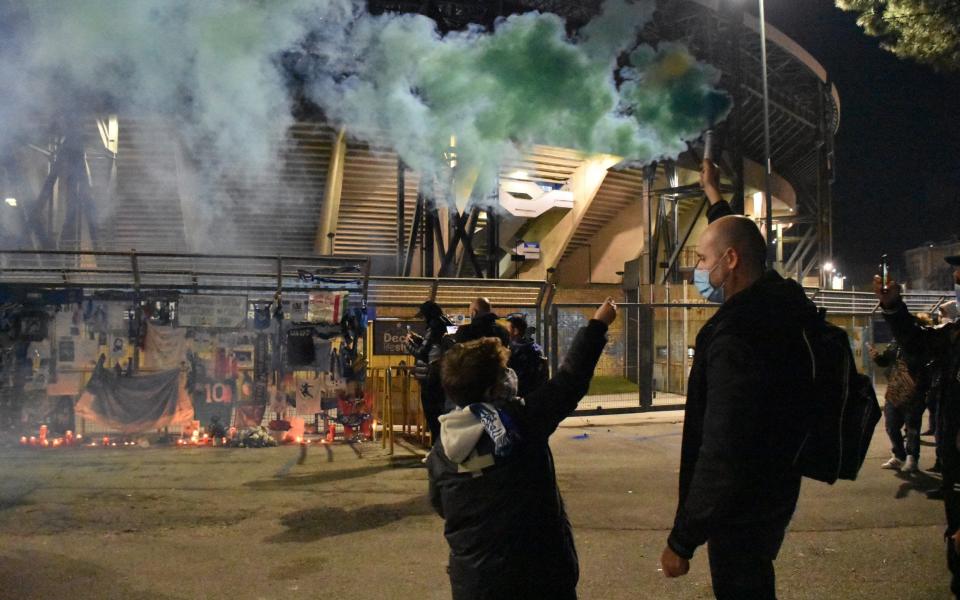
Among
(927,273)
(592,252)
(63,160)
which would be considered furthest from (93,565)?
(927,273)

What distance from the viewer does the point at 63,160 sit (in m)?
13.4

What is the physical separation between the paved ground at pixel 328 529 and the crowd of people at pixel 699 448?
2.15 metres

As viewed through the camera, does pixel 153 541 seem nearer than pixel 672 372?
Yes

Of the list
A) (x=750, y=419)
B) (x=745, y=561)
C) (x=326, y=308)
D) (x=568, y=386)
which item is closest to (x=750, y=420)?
(x=750, y=419)

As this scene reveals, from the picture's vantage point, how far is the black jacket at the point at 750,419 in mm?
2098

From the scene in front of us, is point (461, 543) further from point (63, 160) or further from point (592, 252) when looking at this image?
point (592, 252)

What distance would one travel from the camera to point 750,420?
210 centimetres

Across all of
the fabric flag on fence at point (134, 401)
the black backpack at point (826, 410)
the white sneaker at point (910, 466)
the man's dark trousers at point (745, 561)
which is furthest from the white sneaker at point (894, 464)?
the fabric flag on fence at point (134, 401)

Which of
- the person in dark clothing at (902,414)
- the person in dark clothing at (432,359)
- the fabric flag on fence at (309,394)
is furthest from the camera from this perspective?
the fabric flag on fence at (309,394)

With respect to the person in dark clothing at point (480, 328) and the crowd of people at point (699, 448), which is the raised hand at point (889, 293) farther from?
the person in dark clothing at point (480, 328)

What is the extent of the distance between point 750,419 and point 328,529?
4.35m

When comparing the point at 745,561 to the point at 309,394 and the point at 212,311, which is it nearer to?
the point at 309,394

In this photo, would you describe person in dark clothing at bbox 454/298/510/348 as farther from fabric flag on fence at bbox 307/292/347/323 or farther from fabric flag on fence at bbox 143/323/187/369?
fabric flag on fence at bbox 143/323/187/369

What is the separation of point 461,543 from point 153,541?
3944mm
